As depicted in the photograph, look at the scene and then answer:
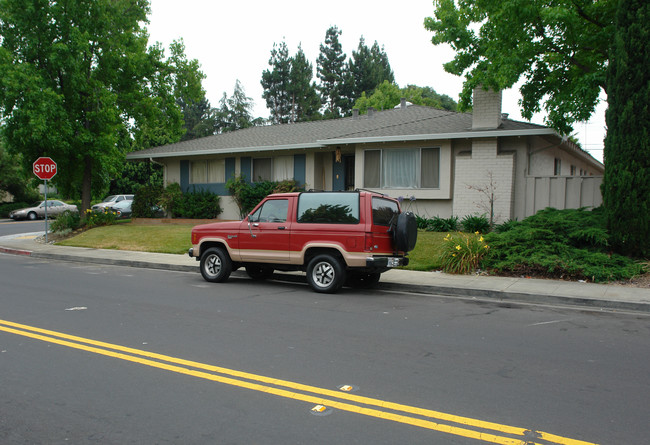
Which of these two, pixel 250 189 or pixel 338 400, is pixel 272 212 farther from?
pixel 250 189

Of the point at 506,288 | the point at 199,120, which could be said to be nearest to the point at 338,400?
the point at 506,288

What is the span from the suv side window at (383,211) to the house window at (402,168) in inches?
305

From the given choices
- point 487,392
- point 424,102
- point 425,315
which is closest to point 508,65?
point 425,315

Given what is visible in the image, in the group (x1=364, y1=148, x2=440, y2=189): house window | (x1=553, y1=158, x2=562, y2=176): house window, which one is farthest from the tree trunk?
(x1=553, y1=158, x2=562, y2=176): house window

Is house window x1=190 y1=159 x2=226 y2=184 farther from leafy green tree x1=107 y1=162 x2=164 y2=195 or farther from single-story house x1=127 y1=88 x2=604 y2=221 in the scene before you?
leafy green tree x1=107 y1=162 x2=164 y2=195

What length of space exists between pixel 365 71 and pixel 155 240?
4893 cm

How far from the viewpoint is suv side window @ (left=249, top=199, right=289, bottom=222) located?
10.6m

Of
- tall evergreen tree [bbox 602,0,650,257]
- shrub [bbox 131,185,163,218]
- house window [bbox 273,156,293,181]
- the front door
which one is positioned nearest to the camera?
tall evergreen tree [bbox 602,0,650,257]

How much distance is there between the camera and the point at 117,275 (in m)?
12.4

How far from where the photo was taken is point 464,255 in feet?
39.9

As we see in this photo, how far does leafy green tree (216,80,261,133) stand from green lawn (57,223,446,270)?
2028 inches

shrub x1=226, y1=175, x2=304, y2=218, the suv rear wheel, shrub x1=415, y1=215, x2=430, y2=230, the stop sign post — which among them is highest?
the stop sign post

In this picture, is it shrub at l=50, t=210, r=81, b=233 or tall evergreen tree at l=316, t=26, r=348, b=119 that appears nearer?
shrub at l=50, t=210, r=81, b=233

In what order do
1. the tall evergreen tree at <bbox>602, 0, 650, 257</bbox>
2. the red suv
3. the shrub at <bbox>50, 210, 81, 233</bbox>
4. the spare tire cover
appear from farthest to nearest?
the shrub at <bbox>50, 210, 81, 233</bbox>
the tall evergreen tree at <bbox>602, 0, 650, 257</bbox>
the spare tire cover
the red suv
